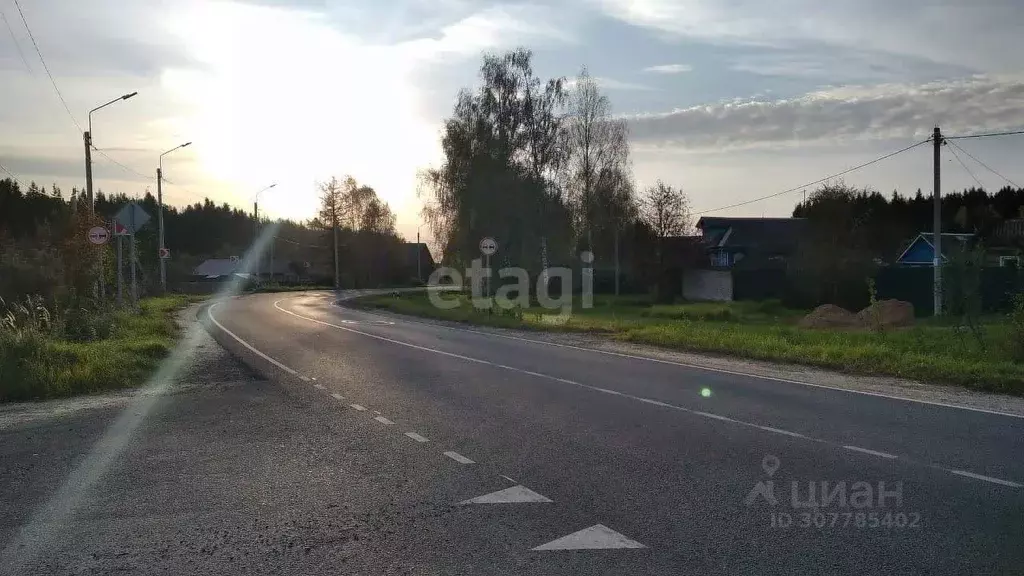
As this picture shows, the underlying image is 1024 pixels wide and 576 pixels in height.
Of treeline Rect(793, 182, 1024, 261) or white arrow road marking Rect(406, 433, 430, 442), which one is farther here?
treeline Rect(793, 182, 1024, 261)

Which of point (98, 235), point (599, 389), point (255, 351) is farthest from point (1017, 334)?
point (98, 235)

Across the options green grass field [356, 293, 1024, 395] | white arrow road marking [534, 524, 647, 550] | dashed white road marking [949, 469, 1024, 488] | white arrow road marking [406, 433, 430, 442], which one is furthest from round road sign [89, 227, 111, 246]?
dashed white road marking [949, 469, 1024, 488]

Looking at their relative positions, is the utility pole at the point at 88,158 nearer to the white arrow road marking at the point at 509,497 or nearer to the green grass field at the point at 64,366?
the green grass field at the point at 64,366

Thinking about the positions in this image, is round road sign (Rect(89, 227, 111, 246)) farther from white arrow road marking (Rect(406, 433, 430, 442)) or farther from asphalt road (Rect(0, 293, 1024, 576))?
white arrow road marking (Rect(406, 433, 430, 442))

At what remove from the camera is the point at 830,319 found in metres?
27.2

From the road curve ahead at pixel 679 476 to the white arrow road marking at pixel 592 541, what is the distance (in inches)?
0.8

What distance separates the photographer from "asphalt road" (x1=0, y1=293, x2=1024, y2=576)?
16.2 feet

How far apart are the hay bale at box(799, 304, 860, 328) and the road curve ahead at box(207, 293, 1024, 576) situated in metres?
15.2

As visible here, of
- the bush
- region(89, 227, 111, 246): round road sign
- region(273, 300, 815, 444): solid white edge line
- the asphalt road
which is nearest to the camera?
the asphalt road

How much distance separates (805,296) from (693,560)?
115ft

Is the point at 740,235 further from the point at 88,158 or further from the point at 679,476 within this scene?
the point at 679,476

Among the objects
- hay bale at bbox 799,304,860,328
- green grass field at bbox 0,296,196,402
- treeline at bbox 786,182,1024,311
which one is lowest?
hay bale at bbox 799,304,860,328

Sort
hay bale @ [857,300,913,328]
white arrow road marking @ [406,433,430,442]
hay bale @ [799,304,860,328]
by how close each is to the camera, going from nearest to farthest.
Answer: white arrow road marking @ [406,433,430,442]
hay bale @ [857,300,913,328]
hay bale @ [799,304,860,328]

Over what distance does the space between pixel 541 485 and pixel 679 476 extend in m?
1.18
